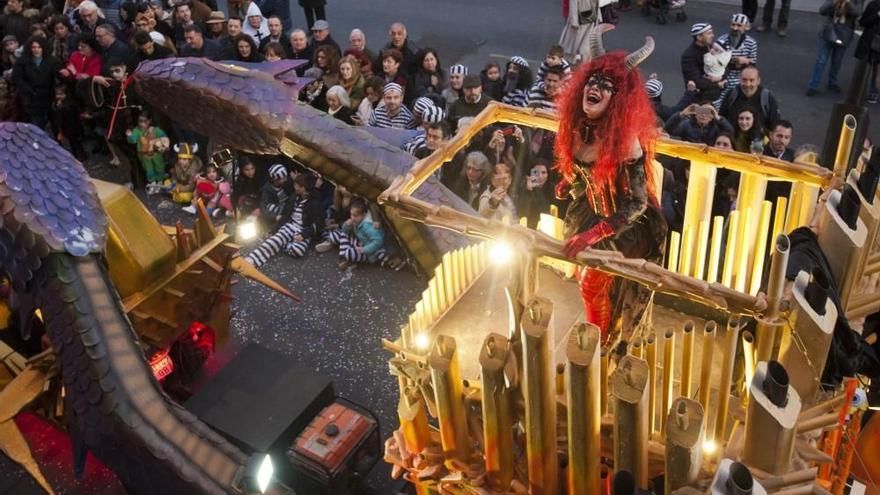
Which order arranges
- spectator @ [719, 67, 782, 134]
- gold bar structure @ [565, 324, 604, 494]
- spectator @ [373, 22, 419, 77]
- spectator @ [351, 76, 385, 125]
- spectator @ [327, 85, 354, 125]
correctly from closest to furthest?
gold bar structure @ [565, 324, 604, 494], spectator @ [719, 67, 782, 134], spectator @ [327, 85, 354, 125], spectator @ [351, 76, 385, 125], spectator @ [373, 22, 419, 77]

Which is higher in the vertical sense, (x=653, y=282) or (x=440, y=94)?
(x=653, y=282)

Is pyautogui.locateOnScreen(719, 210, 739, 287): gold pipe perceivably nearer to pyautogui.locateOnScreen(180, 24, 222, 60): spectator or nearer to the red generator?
the red generator

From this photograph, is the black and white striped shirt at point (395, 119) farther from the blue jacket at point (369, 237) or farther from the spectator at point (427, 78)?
the blue jacket at point (369, 237)

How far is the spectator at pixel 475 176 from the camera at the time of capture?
21.4 feet

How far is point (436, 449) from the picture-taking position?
3.53 meters

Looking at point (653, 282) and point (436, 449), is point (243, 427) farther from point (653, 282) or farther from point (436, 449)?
point (653, 282)

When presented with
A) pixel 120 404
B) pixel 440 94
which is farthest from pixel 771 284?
pixel 440 94

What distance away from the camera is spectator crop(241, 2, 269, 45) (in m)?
9.65

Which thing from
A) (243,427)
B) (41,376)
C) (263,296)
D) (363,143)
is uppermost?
(363,143)

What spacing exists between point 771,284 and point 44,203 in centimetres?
372

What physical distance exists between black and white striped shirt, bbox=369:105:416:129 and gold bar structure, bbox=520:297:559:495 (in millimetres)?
4684

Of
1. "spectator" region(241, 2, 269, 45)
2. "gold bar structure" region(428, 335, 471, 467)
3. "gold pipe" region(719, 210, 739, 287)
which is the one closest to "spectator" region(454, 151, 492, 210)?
"gold pipe" region(719, 210, 739, 287)

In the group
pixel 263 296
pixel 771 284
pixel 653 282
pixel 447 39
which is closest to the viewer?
pixel 771 284

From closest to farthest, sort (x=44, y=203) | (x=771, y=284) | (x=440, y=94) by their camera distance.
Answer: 1. (x=771, y=284)
2. (x=44, y=203)
3. (x=440, y=94)
